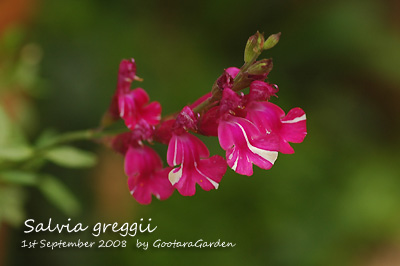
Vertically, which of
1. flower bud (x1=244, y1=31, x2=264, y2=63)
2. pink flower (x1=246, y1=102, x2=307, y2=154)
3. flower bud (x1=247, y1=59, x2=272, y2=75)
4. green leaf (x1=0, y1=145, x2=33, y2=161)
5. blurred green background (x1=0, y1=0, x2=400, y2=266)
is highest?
blurred green background (x1=0, y1=0, x2=400, y2=266)

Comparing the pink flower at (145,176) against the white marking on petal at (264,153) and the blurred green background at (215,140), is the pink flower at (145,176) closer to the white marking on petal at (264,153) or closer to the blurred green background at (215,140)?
the white marking on petal at (264,153)

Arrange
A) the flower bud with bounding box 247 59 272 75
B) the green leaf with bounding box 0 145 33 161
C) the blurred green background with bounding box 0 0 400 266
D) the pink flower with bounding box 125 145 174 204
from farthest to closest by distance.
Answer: the blurred green background with bounding box 0 0 400 266, the green leaf with bounding box 0 145 33 161, the pink flower with bounding box 125 145 174 204, the flower bud with bounding box 247 59 272 75

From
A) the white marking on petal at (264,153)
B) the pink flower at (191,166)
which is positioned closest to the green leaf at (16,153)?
the pink flower at (191,166)

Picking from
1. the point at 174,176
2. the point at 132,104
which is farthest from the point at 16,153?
the point at 174,176

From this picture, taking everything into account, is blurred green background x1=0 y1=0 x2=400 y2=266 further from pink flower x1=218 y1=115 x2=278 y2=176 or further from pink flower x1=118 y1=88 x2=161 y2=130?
pink flower x1=218 y1=115 x2=278 y2=176

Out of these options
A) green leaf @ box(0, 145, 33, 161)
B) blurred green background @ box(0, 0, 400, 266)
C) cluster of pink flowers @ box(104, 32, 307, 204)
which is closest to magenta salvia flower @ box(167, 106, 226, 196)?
cluster of pink flowers @ box(104, 32, 307, 204)

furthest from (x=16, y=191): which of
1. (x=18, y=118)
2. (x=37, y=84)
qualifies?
(x=37, y=84)

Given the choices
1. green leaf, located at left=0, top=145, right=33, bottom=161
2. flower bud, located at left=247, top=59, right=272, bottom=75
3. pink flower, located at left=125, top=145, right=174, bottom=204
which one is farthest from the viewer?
green leaf, located at left=0, top=145, right=33, bottom=161

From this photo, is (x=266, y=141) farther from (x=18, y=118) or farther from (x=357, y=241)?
(x=357, y=241)
